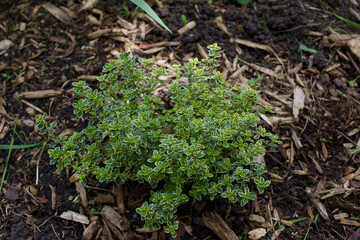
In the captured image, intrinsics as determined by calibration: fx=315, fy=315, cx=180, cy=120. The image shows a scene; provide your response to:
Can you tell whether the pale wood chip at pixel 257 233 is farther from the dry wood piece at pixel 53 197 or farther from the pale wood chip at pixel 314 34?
the pale wood chip at pixel 314 34

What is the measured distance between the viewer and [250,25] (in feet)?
12.1

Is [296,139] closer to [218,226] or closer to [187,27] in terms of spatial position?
[218,226]

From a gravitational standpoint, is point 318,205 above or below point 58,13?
below

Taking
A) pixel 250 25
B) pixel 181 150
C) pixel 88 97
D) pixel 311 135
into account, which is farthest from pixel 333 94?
pixel 88 97

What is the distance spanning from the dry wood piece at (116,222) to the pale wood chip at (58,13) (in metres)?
2.40

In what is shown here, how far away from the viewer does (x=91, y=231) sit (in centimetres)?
258

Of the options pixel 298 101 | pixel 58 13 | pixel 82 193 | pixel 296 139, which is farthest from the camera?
pixel 58 13

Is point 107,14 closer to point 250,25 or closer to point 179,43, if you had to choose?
point 179,43

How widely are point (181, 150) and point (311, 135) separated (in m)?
1.64

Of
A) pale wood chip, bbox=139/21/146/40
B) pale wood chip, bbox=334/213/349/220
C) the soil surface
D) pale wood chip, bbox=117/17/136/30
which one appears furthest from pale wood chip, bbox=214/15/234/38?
pale wood chip, bbox=334/213/349/220

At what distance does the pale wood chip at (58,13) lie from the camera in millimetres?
3835

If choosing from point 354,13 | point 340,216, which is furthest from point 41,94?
point 354,13

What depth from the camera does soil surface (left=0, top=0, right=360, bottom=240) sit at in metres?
2.65

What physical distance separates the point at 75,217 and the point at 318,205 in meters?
2.08
